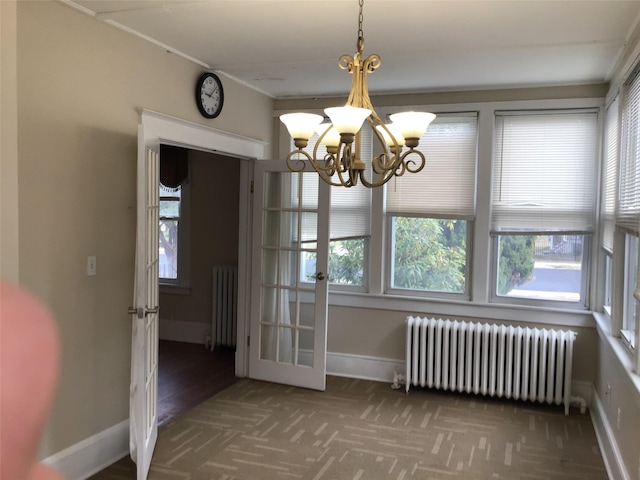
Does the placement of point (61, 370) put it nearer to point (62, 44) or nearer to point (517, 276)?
point (62, 44)

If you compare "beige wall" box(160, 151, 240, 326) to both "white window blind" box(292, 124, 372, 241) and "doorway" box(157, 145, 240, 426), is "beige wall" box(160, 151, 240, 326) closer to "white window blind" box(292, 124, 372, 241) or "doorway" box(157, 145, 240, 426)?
"doorway" box(157, 145, 240, 426)

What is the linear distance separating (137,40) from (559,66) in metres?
2.85

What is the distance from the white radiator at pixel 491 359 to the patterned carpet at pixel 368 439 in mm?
127

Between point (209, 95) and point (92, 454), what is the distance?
2522mm

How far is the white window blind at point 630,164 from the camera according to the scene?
300 centimetres

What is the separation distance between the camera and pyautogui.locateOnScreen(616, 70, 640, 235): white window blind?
2996 mm

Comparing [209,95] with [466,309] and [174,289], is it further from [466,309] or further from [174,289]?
[174,289]

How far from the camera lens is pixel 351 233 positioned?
502cm

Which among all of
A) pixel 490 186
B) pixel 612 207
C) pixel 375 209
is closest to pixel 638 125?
pixel 612 207

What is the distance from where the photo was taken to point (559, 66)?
3.84 metres

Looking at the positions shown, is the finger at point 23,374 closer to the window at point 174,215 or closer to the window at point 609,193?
the window at point 174,215

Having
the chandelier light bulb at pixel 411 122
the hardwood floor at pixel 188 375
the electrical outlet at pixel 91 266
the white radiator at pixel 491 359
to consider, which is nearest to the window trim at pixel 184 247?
the hardwood floor at pixel 188 375

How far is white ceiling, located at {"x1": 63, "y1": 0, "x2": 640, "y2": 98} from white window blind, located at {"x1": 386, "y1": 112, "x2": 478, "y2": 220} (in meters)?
0.41

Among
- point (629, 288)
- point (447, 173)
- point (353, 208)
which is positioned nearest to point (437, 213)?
point (447, 173)
